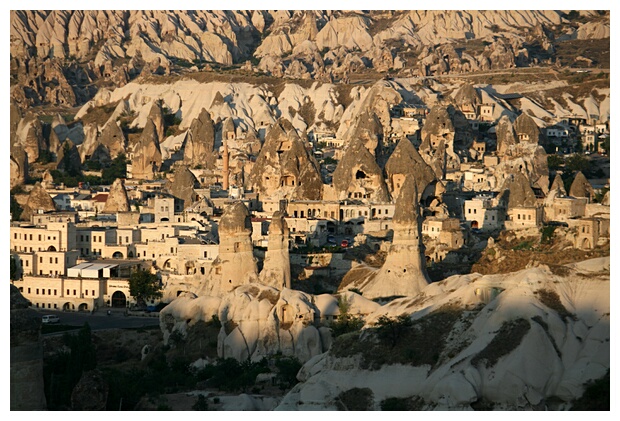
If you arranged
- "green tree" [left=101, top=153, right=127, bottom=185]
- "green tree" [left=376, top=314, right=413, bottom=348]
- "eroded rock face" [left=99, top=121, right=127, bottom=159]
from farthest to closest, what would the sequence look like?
"eroded rock face" [left=99, top=121, right=127, bottom=159], "green tree" [left=101, top=153, right=127, bottom=185], "green tree" [left=376, top=314, right=413, bottom=348]

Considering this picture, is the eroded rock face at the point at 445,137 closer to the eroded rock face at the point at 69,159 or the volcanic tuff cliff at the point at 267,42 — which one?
the eroded rock face at the point at 69,159

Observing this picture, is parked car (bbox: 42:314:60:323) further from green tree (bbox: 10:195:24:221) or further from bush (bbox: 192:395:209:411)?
green tree (bbox: 10:195:24:221)

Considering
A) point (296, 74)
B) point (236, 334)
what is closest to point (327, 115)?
point (296, 74)

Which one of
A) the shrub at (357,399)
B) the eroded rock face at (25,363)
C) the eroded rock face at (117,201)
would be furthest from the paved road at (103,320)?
the eroded rock face at (117,201)

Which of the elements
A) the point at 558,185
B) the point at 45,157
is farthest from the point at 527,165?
the point at 45,157

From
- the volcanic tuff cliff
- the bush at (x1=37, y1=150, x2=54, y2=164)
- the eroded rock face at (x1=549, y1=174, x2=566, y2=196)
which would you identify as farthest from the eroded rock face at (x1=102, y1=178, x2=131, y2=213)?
the volcanic tuff cliff

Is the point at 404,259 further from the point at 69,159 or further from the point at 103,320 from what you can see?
the point at 69,159

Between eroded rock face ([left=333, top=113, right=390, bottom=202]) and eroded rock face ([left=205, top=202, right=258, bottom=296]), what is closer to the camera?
eroded rock face ([left=205, top=202, right=258, bottom=296])

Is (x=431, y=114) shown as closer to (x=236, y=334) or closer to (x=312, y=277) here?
(x=312, y=277)
